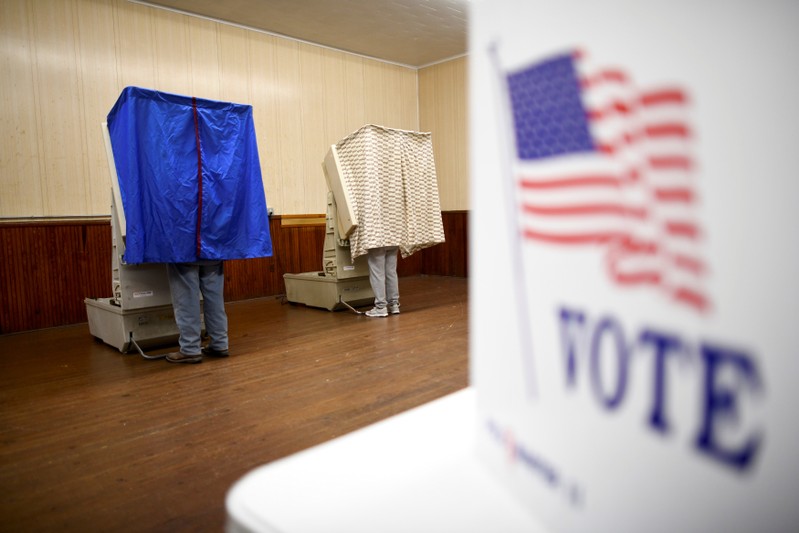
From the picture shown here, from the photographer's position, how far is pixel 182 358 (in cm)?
300

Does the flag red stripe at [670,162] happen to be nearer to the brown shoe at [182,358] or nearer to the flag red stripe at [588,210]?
the flag red stripe at [588,210]

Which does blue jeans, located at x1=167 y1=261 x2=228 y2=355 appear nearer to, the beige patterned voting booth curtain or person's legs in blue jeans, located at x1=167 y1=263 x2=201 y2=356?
person's legs in blue jeans, located at x1=167 y1=263 x2=201 y2=356

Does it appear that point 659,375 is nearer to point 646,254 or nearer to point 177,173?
point 646,254

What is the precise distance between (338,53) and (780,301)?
23.3ft

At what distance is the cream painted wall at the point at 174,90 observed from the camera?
13.9 feet

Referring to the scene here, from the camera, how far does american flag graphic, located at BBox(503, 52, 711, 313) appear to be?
24cm

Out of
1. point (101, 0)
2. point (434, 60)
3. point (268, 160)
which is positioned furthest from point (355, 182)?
point (434, 60)

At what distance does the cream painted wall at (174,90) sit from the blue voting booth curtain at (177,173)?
1833mm

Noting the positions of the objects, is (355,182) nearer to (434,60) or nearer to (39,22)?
(39,22)

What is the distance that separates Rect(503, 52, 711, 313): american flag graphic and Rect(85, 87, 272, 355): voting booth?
9.19 feet

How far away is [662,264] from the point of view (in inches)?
9.7

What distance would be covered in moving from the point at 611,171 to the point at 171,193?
288 cm

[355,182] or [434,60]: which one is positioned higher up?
[434,60]

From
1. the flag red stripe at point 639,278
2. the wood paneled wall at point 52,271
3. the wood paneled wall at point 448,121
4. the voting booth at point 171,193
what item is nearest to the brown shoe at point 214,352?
the voting booth at point 171,193
